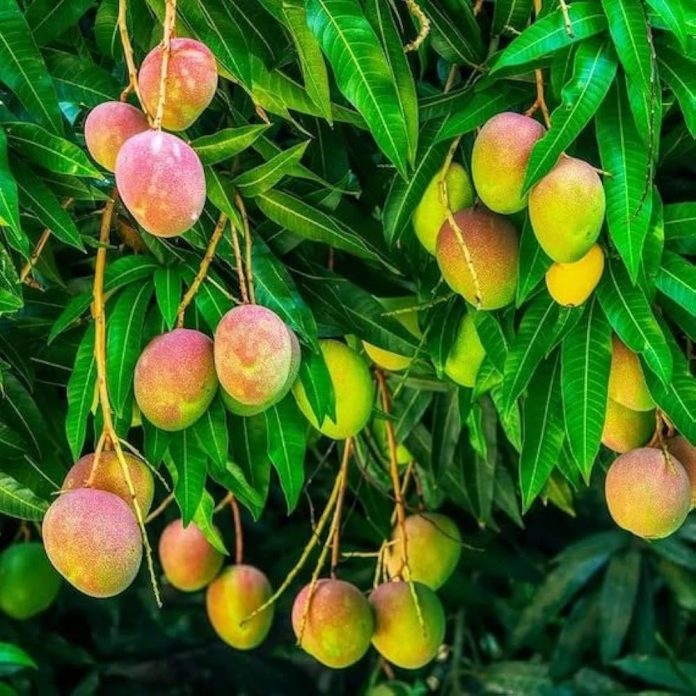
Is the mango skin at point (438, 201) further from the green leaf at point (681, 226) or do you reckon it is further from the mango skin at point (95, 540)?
the mango skin at point (95, 540)

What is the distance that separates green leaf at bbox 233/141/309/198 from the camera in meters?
1.21

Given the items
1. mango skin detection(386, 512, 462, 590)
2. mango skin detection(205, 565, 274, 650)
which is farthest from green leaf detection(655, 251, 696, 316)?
mango skin detection(205, 565, 274, 650)

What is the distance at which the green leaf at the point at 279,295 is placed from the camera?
4.10 ft

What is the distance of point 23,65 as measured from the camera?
3.82ft

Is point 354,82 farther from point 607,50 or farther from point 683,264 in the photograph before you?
point 683,264

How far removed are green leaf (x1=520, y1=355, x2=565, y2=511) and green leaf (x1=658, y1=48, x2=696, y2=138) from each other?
0.28 metres

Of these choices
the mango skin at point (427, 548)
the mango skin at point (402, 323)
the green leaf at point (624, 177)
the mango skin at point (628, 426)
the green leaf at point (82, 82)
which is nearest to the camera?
the green leaf at point (624, 177)

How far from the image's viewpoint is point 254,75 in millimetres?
1201

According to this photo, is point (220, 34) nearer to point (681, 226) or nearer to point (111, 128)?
point (111, 128)

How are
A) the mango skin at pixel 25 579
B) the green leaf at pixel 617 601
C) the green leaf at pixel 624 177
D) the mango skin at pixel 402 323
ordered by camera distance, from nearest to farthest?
the green leaf at pixel 624 177, the mango skin at pixel 402 323, the mango skin at pixel 25 579, the green leaf at pixel 617 601

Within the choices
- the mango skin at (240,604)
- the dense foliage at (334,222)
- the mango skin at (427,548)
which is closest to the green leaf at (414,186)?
the dense foliage at (334,222)

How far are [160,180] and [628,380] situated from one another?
470mm

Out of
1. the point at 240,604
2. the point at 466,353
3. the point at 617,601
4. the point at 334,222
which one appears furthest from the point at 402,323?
the point at 617,601

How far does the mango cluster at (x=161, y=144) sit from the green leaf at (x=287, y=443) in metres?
0.30
